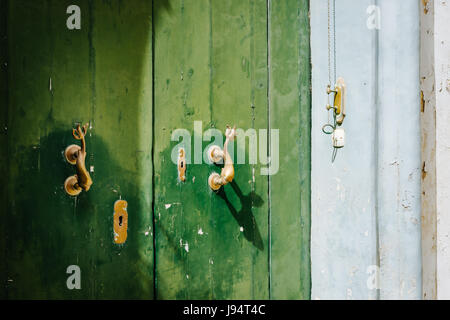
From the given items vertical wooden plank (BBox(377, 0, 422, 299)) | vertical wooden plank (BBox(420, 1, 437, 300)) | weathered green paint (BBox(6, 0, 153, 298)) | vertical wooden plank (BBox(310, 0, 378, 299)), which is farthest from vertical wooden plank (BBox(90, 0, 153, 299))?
vertical wooden plank (BBox(420, 1, 437, 300))

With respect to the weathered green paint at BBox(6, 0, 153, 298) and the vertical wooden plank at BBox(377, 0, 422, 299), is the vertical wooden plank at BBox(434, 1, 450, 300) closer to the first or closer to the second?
the vertical wooden plank at BBox(377, 0, 422, 299)

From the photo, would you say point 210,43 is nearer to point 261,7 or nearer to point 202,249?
point 261,7

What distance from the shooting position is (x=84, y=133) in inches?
36.3

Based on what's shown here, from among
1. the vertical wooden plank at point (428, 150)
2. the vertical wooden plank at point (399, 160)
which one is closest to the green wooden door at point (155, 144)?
the vertical wooden plank at point (399, 160)

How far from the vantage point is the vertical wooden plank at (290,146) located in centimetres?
106

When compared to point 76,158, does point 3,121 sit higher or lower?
higher

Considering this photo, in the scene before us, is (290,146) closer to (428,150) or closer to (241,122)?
(241,122)

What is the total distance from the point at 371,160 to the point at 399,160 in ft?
0.30

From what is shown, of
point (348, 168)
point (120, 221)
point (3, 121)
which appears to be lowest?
point (120, 221)

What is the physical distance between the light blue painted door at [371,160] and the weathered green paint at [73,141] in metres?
0.56

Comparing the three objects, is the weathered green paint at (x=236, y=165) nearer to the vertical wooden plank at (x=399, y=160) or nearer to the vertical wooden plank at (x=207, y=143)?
the vertical wooden plank at (x=207, y=143)

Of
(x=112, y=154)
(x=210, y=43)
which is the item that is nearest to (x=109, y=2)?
(x=210, y=43)

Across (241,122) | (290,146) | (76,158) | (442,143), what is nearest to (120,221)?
(76,158)

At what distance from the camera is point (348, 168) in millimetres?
1066
